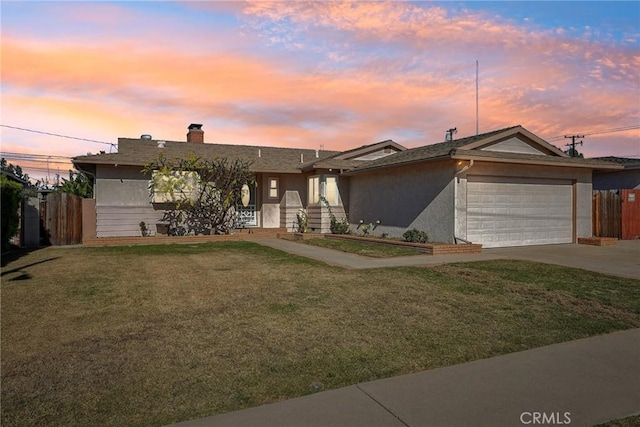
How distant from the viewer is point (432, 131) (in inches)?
1216

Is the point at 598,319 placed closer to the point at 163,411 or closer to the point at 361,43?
the point at 163,411

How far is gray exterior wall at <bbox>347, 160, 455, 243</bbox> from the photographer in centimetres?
1470

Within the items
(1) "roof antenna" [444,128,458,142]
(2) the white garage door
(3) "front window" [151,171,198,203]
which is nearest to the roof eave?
(2) the white garage door

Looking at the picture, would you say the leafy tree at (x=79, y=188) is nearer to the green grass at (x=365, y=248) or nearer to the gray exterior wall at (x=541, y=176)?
the green grass at (x=365, y=248)

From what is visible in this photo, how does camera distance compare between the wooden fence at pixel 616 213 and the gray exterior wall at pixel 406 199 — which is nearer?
the gray exterior wall at pixel 406 199

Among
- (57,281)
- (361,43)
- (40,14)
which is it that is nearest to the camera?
(57,281)

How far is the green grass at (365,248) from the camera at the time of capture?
13.3 meters

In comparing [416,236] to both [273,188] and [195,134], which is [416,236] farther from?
[195,134]

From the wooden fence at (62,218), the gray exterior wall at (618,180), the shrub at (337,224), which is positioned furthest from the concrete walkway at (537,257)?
the wooden fence at (62,218)

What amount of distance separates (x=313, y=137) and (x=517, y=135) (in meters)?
15.0

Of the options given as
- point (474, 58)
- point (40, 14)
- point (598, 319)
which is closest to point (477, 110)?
point (474, 58)

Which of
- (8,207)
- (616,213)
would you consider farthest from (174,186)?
(616,213)

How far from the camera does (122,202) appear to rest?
59.7ft

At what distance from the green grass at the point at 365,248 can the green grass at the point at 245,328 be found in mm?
3103
